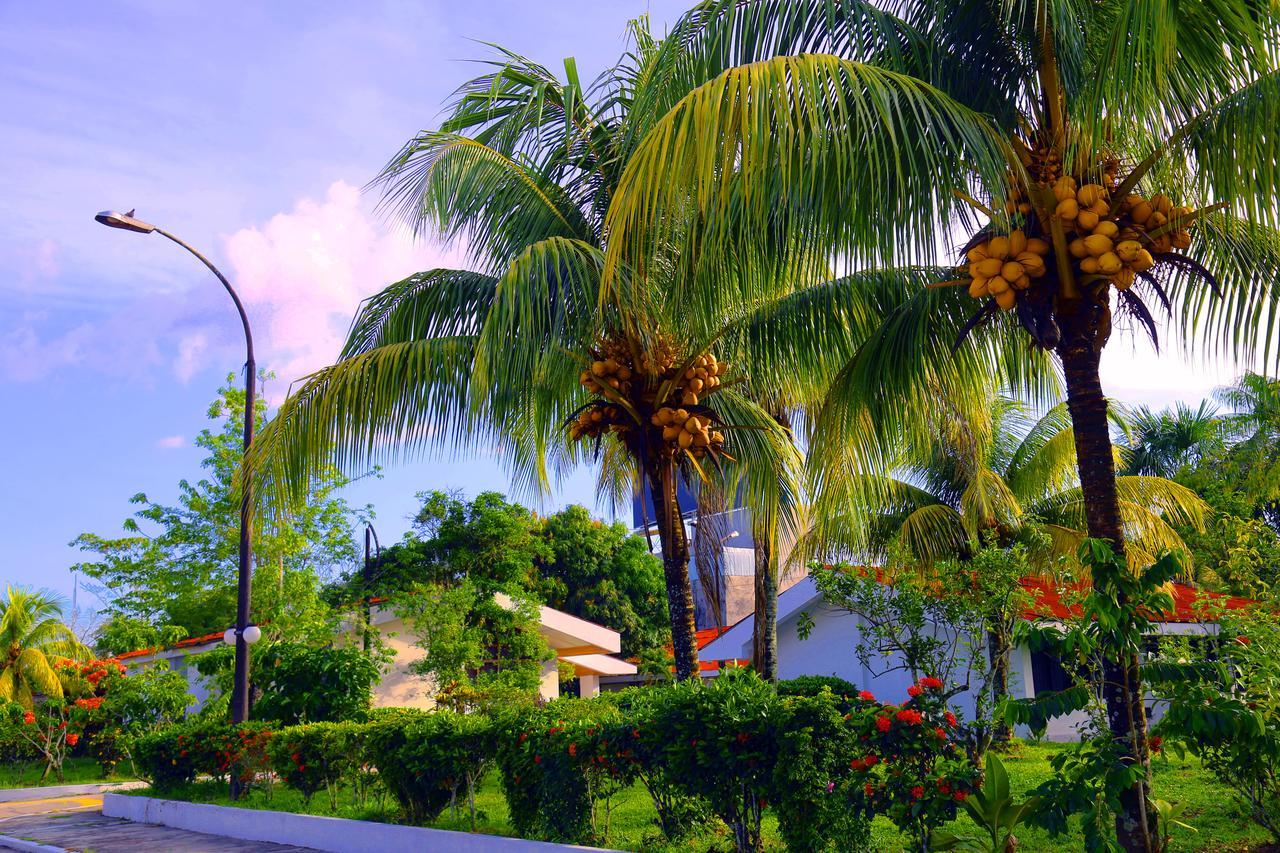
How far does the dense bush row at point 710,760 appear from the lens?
7.07m

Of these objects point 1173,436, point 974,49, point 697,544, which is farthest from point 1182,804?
point 1173,436

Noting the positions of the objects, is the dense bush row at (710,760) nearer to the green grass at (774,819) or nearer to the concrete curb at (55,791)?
the green grass at (774,819)

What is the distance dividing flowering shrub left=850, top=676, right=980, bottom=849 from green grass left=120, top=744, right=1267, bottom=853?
42.1 inches

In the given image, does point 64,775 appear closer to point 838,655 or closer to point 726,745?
point 838,655

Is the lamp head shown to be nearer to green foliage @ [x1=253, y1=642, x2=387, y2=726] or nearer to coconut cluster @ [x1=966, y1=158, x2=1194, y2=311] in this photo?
green foliage @ [x1=253, y1=642, x2=387, y2=726]

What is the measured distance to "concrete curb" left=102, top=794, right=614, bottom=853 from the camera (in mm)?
9977

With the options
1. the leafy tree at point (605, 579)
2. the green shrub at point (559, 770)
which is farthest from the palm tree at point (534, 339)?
the leafy tree at point (605, 579)

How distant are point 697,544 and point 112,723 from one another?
15.2 meters

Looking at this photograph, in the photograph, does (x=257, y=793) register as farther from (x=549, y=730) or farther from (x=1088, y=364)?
(x=1088, y=364)

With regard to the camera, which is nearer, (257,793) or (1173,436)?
(257,793)

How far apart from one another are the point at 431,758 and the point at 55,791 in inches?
581

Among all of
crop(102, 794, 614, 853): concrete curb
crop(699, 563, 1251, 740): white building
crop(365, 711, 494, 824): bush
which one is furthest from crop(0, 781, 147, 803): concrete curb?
crop(699, 563, 1251, 740): white building

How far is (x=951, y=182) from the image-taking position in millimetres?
6852

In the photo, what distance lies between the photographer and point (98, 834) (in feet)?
47.0
